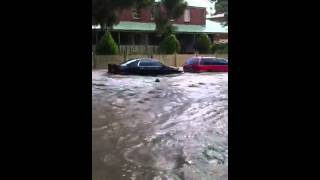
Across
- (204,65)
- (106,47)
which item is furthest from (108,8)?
(204,65)

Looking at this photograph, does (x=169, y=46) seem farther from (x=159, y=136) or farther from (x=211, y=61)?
(x=159, y=136)

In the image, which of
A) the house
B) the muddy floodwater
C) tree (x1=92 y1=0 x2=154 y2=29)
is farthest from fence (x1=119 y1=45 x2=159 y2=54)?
the muddy floodwater

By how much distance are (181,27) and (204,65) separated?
1409 centimetres

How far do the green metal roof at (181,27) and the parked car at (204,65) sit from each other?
10.1m

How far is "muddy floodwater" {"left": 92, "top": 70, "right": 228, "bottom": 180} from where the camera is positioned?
6323mm

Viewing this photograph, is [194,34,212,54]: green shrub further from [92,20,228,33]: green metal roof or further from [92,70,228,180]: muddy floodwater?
[92,70,228,180]: muddy floodwater

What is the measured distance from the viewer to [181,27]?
43.0m

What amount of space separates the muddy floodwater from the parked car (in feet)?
39.9

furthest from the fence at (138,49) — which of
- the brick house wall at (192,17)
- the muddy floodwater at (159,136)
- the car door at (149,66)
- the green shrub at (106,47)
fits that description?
the muddy floodwater at (159,136)
